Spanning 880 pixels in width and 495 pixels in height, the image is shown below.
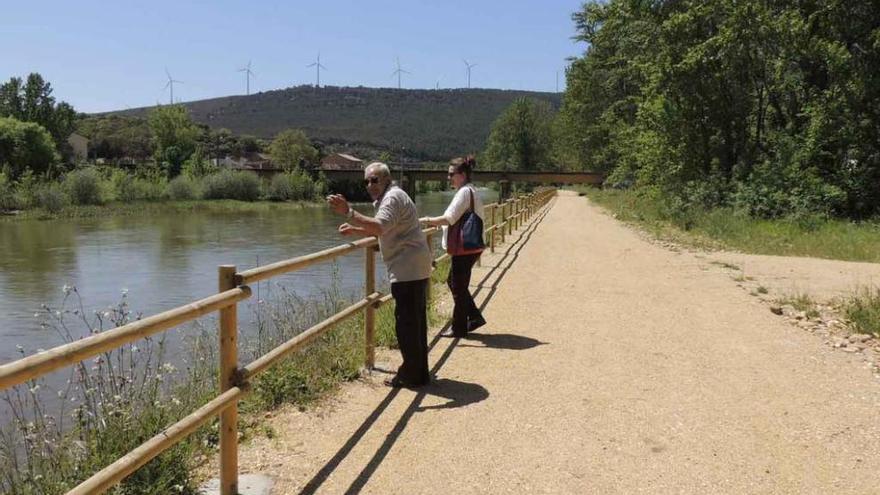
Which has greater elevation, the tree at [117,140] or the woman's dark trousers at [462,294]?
the tree at [117,140]

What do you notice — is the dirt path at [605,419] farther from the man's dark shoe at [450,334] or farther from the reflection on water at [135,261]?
the reflection on water at [135,261]

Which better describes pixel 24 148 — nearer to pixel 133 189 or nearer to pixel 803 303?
pixel 133 189

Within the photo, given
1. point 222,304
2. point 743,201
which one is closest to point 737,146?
point 743,201

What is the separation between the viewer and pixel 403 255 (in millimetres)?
5660

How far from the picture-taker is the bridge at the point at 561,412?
4.04m

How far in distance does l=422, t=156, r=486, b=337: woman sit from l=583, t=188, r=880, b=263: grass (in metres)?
11.2

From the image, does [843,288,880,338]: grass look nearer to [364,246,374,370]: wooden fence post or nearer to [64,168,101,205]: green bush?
[364,246,374,370]: wooden fence post

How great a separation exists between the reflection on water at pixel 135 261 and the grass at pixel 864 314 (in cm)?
611

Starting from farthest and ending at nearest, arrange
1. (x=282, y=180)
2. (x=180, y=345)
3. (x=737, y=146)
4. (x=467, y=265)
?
(x=282, y=180) < (x=737, y=146) < (x=180, y=345) < (x=467, y=265)

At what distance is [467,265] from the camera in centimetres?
774

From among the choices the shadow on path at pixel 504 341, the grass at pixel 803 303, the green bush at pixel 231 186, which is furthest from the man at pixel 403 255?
the green bush at pixel 231 186

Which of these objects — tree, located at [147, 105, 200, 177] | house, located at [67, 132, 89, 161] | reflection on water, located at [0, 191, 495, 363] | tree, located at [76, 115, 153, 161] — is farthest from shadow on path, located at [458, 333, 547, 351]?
tree, located at [76, 115, 153, 161]

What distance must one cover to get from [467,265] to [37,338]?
9.75 metres

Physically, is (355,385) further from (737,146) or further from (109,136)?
(109,136)
